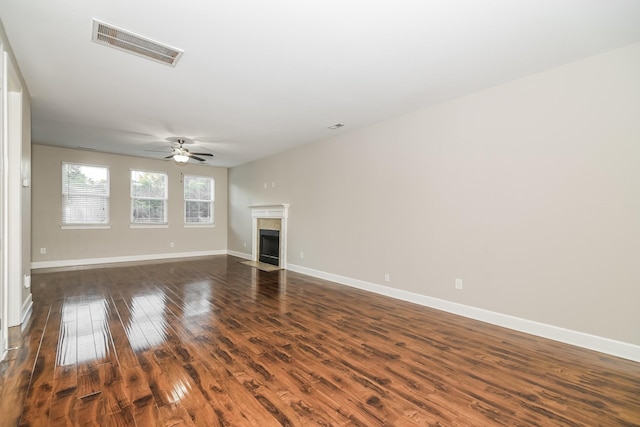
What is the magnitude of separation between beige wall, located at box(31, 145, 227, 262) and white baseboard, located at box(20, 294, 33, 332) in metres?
3.72

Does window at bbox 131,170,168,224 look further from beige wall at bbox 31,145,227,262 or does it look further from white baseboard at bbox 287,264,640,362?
white baseboard at bbox 287,264,640,362

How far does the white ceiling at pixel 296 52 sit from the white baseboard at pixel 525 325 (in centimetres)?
263

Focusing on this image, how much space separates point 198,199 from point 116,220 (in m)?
2.13

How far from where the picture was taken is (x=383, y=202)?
459 centimetres

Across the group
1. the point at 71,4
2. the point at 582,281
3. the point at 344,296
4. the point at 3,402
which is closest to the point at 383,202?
the point at 344,296

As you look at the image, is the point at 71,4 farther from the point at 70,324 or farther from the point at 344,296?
the point at 344,296

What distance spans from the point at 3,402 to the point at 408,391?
100 inches

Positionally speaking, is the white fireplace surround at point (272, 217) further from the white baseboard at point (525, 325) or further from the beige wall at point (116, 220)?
the white baseboard at point (525, 325)

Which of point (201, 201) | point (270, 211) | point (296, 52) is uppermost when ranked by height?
point (296, 52)

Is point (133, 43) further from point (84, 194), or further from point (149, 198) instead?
point (149, 198)

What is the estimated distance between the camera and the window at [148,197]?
7620mm

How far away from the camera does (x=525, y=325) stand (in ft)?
10.2

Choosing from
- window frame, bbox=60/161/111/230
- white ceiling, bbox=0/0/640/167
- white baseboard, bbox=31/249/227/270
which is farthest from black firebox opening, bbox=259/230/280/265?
window frame, bbox=60/161/111/230

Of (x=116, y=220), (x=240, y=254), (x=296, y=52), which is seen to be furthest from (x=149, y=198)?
(x=296, y=52)
